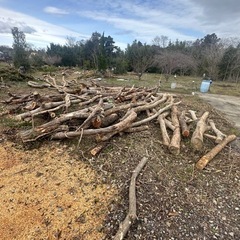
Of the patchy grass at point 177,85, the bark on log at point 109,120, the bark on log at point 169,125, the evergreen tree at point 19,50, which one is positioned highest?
the evergreen tree at point 19,50

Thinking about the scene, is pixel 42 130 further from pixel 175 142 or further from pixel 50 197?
pixel 175 142

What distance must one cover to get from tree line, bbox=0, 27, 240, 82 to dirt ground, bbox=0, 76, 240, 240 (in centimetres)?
1544

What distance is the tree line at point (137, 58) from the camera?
21714mm

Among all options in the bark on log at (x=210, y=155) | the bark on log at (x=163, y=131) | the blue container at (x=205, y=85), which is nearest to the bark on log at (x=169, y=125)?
the bark on log at (x=163, y=131)

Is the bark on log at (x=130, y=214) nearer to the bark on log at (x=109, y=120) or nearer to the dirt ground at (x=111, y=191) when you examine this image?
the dirt ground at (x=111, y=191)

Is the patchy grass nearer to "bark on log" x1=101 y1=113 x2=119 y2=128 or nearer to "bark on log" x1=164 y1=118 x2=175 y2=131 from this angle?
"bark on log" x1=164 y1=118 x2=175 y2=131

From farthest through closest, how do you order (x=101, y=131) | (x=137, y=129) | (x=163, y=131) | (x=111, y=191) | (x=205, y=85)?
(x=205, y=85) < (x=137, y=129) < (x=163, y=131) < (x=101, y=131) < (x=111, y=191)

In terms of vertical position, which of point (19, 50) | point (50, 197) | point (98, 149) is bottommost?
point (50, 197)

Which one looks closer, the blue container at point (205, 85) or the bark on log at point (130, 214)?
the bark on log at point (130, 214)

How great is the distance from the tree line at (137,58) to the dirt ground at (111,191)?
608 inches

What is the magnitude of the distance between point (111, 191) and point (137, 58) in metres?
23.9

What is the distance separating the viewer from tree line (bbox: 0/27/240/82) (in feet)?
71.2

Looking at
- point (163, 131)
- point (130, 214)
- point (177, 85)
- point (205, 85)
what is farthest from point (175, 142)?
point (177, 85)

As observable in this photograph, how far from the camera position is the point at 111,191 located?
330cm
